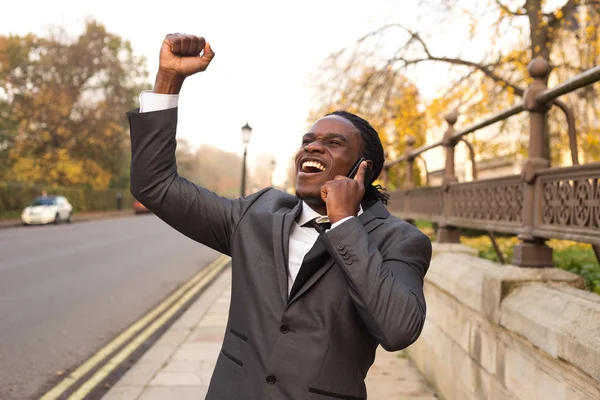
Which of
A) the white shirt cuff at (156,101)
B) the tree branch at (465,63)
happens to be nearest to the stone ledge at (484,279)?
the white shirt cuff at (156,101)

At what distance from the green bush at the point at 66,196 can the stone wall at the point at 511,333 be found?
31.2 metres

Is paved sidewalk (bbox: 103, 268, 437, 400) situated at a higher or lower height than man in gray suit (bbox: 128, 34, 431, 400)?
lower

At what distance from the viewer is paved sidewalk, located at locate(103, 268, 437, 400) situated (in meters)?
4.80

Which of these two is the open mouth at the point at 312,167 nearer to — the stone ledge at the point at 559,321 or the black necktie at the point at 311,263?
the black necktie at the point at 311,263

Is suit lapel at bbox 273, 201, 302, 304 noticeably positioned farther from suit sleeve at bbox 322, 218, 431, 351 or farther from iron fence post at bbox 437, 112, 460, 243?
iron fence post at bbox 437, 112, 460, 243

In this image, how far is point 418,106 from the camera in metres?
15.5

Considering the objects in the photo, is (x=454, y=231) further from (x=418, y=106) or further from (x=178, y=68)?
(x=418, y=106)

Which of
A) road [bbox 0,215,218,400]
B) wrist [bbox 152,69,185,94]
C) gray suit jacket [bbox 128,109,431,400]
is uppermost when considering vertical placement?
wrist [bbox 152,69,185,94]

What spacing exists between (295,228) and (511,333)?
1.66 metres

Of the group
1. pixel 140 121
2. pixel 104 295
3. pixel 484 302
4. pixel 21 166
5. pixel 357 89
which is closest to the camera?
pixel 140 121

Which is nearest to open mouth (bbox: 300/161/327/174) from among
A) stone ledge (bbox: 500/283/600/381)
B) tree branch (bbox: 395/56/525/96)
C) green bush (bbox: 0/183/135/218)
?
stone ledge (bbox: 500/283/600/381)

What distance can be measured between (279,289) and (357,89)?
13407 millimetres

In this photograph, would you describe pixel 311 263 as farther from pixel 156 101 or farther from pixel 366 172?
pixel 156 101

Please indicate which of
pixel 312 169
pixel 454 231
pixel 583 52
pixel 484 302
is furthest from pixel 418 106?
pixel 312 169
